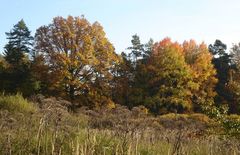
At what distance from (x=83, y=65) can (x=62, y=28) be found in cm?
422

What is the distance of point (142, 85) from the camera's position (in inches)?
1661

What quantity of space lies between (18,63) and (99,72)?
7248mm

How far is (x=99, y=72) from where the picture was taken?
39.4 m

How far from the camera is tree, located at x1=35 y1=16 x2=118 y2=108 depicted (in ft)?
123

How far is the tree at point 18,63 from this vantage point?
38219 mm

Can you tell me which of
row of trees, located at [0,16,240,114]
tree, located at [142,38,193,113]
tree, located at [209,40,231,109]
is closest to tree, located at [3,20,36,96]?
row of trees, located at [0,16,240,114]

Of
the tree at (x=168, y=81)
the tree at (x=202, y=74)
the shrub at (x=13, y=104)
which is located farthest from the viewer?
the tree at (x=202, y=74)

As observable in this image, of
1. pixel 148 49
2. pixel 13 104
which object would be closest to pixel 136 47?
pixel 148 49

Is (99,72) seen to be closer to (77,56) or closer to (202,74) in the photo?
(77,56)

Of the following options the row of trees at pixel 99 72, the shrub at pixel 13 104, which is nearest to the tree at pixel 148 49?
the row of trees at pixel 99 72

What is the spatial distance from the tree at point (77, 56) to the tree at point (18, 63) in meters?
1.92

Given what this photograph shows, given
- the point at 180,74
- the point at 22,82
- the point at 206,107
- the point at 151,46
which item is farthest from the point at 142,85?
the point at 206,107

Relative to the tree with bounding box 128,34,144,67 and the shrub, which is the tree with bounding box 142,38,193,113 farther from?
the shrub

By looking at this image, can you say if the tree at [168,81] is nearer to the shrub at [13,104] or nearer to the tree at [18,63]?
the tree at [18,63]
